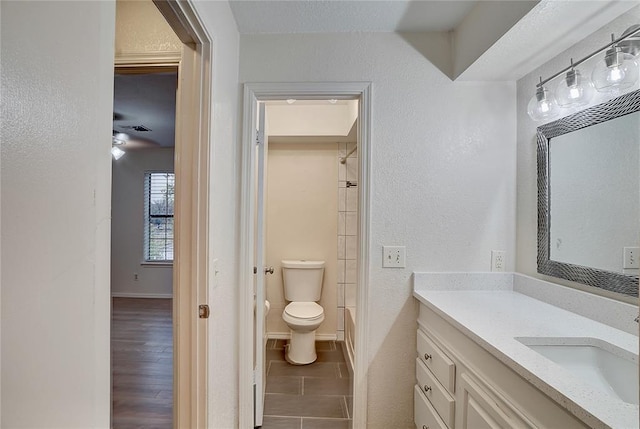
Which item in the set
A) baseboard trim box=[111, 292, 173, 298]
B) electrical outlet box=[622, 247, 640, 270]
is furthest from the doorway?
electrical outlet box=[622, 247, 640, 270]

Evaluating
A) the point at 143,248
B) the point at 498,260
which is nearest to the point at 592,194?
the point at 498,260

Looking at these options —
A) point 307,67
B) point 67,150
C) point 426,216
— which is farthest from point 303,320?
point 67,150

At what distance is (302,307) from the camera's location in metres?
2.79

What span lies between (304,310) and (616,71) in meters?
2.47

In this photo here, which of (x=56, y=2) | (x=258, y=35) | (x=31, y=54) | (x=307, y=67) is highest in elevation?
(x=258, y=35)

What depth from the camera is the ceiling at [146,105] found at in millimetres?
2355

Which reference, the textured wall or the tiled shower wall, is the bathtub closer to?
the tiled shower wall

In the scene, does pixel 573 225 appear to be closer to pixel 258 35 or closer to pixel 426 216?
pixel 426 216

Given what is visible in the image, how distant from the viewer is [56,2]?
480 millimetres

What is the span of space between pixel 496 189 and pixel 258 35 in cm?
160

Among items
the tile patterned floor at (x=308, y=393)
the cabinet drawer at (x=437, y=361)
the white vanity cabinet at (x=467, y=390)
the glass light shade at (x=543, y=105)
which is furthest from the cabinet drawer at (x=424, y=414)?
the glass light shade at (x=543, y=105)

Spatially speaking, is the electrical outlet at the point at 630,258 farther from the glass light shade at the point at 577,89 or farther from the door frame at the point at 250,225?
the door frame at the point at 250,225

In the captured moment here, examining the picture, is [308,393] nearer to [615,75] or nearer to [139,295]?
[615,75]

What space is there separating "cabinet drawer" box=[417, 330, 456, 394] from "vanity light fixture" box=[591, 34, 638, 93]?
124cm
